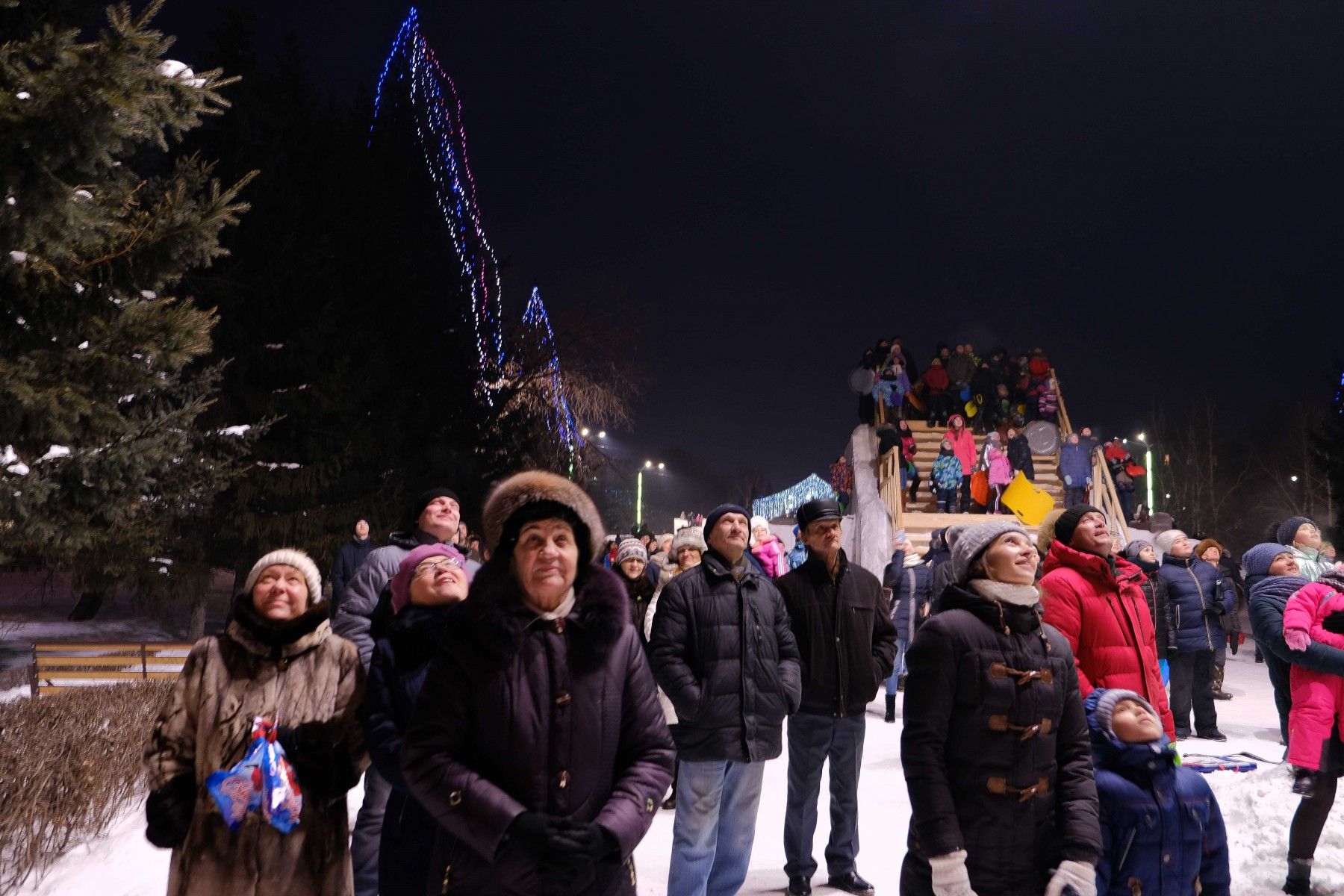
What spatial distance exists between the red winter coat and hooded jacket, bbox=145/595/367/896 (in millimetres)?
3131

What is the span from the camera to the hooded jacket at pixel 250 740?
11.0 ft

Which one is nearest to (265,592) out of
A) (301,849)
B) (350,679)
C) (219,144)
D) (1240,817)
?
(350,679)

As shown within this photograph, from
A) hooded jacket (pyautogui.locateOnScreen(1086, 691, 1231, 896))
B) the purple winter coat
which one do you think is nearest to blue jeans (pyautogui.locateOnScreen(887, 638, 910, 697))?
hooded jacket (pyautogui.locateOnScreen(1086, 691, 1231, 896))

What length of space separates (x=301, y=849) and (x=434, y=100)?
2030 centimetres

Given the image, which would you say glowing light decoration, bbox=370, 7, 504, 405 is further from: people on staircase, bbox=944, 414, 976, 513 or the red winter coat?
the red winter coat

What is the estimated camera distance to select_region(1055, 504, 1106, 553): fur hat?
4.66 metres

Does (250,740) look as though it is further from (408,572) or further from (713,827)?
(713,827)

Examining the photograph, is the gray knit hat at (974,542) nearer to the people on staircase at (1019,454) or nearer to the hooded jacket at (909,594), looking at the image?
the hooded jacket at (909,594)

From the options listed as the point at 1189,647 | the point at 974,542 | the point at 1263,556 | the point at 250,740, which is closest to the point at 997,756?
the point at 974,542

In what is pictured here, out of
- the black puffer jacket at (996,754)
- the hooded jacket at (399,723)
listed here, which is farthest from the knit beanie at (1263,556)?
the hooded jacket at (399,723)

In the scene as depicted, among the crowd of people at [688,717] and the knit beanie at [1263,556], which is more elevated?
the knit beanie at [1263,556]

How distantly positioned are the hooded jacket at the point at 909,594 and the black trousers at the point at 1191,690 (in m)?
2.57

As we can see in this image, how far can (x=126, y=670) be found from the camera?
10.1m

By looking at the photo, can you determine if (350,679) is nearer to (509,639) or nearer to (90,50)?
(509,639)
